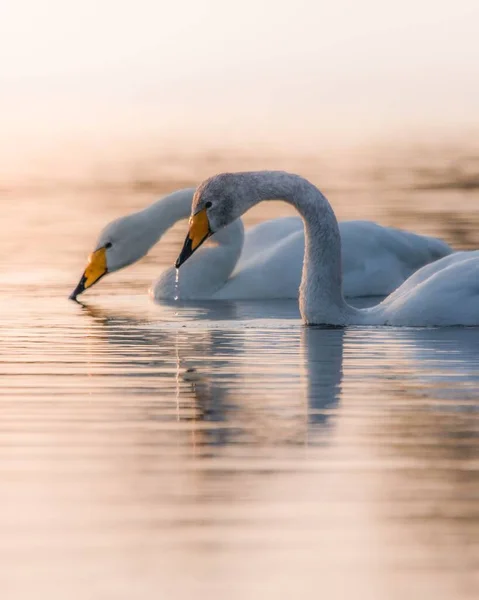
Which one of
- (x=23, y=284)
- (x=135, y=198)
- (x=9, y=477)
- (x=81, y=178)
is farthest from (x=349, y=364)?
(x=81, y=178)

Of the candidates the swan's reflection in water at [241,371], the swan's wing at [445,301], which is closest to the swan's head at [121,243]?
the swan's reflection in water at [241,371]

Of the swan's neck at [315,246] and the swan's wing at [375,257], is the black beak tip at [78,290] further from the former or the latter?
the swan's neck at [315,246]

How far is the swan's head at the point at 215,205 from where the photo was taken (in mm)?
12961

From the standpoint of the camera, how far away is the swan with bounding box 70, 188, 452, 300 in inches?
635

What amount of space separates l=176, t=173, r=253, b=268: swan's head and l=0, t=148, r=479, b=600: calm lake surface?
659mm

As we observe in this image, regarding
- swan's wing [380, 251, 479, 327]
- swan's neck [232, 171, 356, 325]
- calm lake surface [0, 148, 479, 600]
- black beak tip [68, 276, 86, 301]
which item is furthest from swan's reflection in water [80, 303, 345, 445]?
black beak tip [68, 276, 86, 301]

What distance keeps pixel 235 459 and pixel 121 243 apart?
367 inches

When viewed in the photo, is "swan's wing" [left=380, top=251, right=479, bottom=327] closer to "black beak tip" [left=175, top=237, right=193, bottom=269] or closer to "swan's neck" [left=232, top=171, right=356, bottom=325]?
"swan's neck" [left=232, top=171, right=356, bottom=325]

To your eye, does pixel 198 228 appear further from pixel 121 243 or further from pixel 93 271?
pixel 121 243

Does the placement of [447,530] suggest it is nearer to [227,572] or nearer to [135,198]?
[227,572]

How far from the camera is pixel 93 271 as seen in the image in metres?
16.3

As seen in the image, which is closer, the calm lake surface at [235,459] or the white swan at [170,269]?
the calm lake surface at [235,459]

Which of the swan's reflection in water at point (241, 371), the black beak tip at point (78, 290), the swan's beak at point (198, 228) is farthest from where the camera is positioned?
the black beak tip at point (78, 290)

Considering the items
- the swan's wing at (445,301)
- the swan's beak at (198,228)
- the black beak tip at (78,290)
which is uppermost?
the swan's beak at (198,228)
